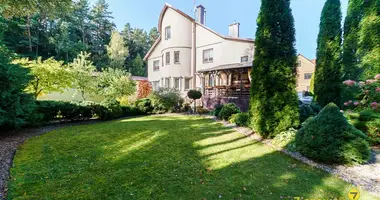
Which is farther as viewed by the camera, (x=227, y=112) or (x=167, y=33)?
(x=167, y=33)

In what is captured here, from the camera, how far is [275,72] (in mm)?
6629

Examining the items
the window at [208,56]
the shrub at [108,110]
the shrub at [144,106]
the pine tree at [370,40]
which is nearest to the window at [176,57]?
the window at [208,56]

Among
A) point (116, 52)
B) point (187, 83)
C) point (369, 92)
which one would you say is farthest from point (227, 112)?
point (116, 52)

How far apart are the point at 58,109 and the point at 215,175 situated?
383 inches

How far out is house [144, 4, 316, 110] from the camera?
52.4 ft

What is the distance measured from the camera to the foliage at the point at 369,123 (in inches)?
239

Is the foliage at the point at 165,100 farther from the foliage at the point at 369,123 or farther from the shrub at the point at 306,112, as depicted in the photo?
the foliage at the point at 369,123

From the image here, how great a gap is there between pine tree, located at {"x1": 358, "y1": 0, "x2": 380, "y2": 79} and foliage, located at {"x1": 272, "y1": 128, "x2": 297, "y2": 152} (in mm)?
4845

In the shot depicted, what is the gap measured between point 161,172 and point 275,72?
5.29 m

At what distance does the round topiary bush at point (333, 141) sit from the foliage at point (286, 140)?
1.70ft

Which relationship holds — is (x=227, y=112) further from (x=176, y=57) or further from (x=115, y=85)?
(x=115, y=85)

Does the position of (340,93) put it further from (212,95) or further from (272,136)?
(212,95)

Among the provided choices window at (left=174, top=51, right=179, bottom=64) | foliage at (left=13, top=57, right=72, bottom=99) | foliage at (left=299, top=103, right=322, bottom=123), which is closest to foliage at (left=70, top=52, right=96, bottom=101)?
foliage at (left=13, top=57, right=72, bottom=99)

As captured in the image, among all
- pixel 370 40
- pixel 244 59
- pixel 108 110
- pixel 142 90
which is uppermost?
pixel 244 59
